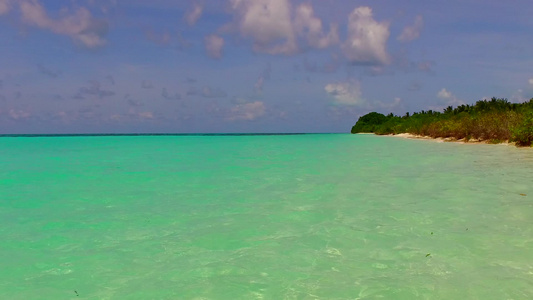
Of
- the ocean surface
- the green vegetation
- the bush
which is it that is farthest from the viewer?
the green vegetation

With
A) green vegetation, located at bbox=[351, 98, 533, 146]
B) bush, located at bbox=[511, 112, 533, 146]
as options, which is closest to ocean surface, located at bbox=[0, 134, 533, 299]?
bush, located at bbox=[511, 112, 533, 146]

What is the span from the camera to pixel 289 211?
10047mm

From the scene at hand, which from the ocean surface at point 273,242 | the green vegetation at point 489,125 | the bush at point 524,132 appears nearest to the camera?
the ocean surface at point 273,242

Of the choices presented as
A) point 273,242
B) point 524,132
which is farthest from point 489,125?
point 273,242

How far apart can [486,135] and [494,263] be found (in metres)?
42.4

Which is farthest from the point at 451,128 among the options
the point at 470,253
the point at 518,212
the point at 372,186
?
the point at 470,253

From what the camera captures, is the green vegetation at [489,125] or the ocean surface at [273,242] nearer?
the ocean surface at [273,242]

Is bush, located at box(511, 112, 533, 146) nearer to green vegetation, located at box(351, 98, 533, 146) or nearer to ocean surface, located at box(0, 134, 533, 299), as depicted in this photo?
green vegetation, located at box(351, 98, 533, 146)

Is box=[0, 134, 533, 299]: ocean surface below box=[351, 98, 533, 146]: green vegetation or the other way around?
below

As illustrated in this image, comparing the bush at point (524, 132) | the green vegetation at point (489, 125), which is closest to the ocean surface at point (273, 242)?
the bush at point (524, 132)

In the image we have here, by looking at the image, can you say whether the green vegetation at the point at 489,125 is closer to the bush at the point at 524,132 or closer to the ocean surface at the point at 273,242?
the bush at the point at 524,132

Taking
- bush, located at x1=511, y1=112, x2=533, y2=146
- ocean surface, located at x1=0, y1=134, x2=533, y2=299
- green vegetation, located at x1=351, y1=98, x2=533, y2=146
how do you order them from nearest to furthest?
1. ocean surface, located at x1=0, y1=134, x2=533, y2=299
2. bush, located at x1=511, y1=112, x2=533, y2=146
3. green vegetation, located at x1=351, y1=98, x2=533, y2=146

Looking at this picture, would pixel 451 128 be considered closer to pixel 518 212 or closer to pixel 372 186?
pixel 372 186

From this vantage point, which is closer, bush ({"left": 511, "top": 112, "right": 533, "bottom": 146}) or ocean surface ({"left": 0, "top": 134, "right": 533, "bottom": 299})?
ocean surface ({"left": 0, "top": 134, "right": 533, "bottom": 299})
